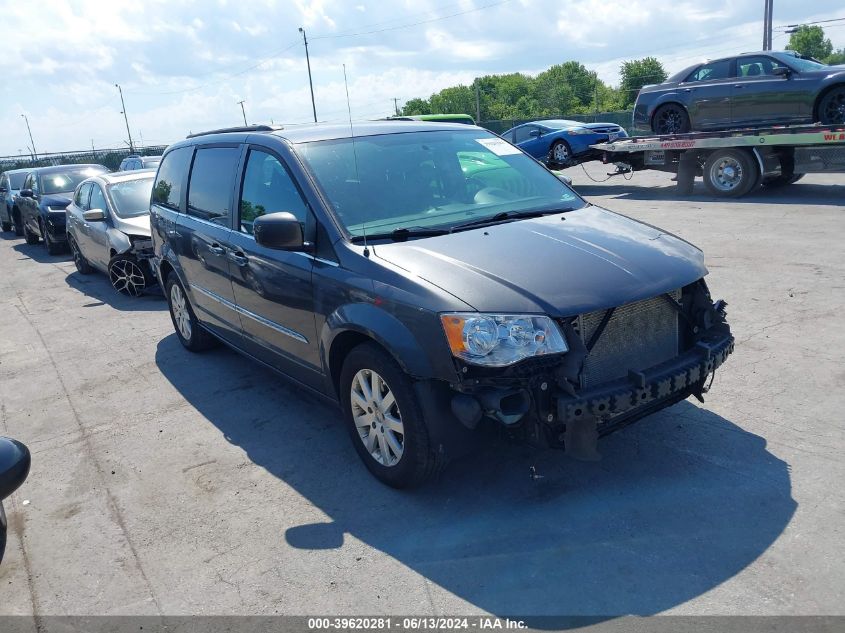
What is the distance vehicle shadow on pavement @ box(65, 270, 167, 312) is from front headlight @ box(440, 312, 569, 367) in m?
6.62

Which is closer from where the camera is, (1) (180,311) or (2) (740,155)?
(1) (180,311)

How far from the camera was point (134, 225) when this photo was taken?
32.2ft

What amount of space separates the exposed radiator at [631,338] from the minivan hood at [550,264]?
0.40 ft

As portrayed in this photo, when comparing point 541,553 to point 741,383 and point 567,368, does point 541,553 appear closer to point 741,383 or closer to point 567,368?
point 567,368

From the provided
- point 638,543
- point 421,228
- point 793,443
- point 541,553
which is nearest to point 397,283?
point 421,228

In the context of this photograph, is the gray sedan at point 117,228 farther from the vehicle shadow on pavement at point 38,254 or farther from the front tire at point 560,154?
the front tire at point 560,154

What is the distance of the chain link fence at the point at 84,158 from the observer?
40719 mm

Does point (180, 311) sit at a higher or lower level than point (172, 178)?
lower

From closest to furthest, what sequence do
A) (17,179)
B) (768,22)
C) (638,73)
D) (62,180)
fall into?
(62,180)
(17,179)
(768,22)
(638,73)

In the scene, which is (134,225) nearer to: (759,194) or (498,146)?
(498,146)

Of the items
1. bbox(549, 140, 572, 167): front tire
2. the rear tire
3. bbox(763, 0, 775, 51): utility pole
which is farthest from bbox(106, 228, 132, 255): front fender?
bbox(763, 0, 775, 51): utility pole

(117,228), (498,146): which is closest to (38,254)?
(117,228)

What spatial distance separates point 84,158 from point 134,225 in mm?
36453

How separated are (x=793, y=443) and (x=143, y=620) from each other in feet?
11.4
